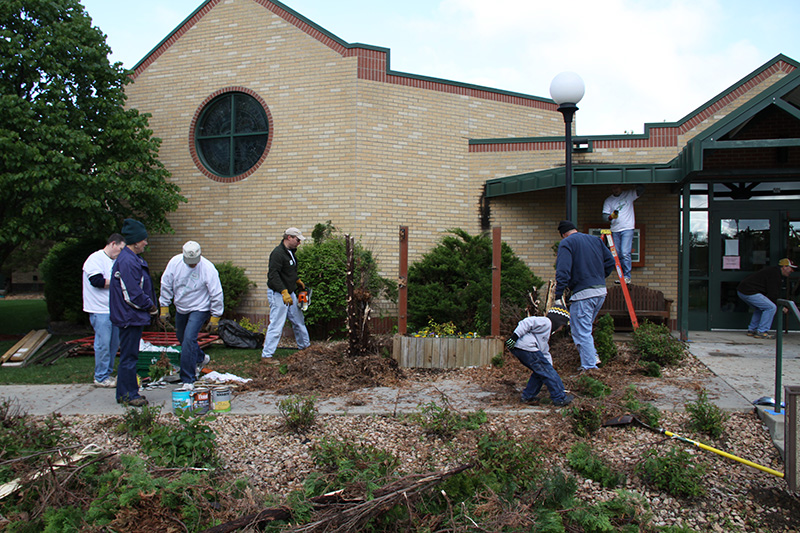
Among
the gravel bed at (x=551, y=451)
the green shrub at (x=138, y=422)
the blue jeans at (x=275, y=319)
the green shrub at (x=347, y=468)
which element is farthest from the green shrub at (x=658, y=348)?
the green shrub at (x=138, y=422)

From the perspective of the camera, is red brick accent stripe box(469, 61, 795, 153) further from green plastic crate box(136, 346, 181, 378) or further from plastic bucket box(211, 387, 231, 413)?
plastic bucket box(211, 387, 231, 413)

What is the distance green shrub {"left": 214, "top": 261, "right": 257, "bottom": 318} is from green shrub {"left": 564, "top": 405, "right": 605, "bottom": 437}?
759 cm

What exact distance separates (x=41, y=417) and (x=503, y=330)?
5.64 meters

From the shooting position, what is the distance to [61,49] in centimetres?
959

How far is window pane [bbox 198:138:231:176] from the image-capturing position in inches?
467

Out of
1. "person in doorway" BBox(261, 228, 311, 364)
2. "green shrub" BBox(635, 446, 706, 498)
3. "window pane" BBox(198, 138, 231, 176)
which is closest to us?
"green shrub" BBox(635, 446, 706, 498)

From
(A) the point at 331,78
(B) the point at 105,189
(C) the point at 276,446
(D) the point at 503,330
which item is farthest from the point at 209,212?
(C) the point at 276,446

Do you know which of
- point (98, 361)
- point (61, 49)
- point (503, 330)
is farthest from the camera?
point (61, 49)

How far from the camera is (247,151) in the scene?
11.7 metres

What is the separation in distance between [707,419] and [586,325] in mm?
1906

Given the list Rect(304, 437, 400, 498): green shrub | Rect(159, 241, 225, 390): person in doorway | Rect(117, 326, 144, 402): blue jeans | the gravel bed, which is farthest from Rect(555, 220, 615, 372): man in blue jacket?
Rect(117, 326, 144, 402): blue jeans

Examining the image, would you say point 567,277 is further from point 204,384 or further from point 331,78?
point 331,78

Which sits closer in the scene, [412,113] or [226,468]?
[226,468]

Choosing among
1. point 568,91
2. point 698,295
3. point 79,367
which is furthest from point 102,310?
point 698,295
